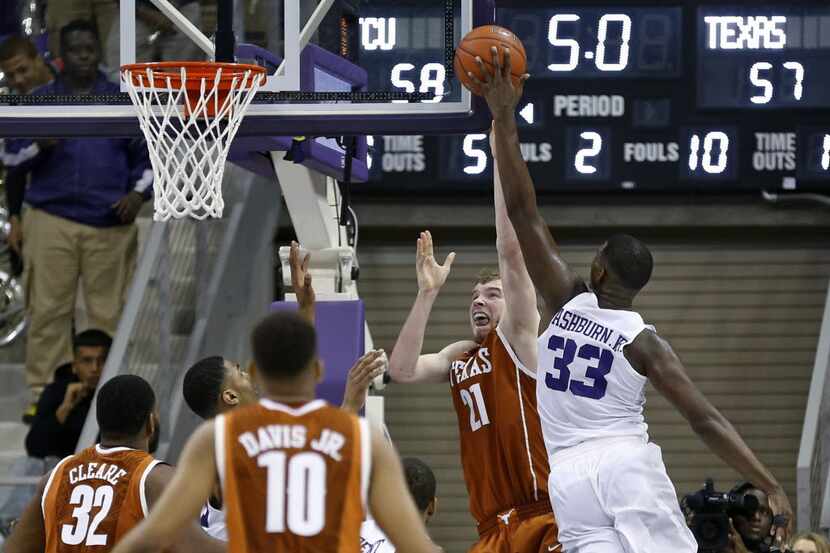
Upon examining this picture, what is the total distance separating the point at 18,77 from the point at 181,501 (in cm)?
748

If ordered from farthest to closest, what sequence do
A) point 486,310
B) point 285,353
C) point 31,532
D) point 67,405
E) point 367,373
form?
point 67,405
point 486,310
point 31,532
point 367,373
point 285,353

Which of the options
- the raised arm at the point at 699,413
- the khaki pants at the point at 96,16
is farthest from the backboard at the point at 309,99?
the khaki pants at the point at 96,16

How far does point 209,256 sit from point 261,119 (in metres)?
4.83

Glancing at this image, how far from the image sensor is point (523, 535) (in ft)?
24.8

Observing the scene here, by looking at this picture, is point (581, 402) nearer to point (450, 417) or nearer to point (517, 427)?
point (517, 427)

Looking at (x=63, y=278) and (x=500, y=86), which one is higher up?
(x=500, y=86)

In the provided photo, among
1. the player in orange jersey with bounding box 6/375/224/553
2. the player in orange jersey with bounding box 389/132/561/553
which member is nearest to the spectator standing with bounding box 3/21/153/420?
the player in orange jersey with bounding box 389/132/561/553

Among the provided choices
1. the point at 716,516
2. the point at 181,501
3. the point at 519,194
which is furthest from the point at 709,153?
the point at 181,501

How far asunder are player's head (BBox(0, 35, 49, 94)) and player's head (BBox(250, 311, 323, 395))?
23.6ft

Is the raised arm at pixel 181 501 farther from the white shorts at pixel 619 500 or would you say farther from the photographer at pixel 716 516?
the photographer at pixel 716 516

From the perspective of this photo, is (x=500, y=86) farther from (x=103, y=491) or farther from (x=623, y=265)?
(x=103, y=491)

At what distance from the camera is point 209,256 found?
12.4m

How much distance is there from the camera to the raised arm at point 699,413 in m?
5.95

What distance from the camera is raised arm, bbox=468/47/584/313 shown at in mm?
6594
